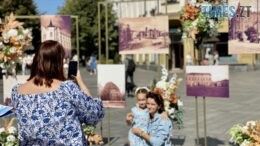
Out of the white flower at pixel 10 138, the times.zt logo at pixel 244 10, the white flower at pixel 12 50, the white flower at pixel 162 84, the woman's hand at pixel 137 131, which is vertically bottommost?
the white flower at pixel 10 138

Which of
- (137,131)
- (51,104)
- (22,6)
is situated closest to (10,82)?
(137,131)

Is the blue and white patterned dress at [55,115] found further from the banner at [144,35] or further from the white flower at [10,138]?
the banner at [144,35]

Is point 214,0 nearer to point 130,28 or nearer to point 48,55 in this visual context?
point 130,28

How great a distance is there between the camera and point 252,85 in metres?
27.2

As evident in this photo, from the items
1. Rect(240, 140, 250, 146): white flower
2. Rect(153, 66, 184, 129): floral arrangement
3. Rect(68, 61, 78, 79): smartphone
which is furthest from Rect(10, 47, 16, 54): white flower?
Rect(68, 61, 78, 79): smartphone

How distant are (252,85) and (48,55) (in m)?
23.7

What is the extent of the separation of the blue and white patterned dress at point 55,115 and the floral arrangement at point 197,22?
17.7 feet

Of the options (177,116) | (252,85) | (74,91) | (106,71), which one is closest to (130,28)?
(106,71)

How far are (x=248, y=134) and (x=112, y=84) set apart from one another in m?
3.30

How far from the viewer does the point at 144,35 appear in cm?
1012

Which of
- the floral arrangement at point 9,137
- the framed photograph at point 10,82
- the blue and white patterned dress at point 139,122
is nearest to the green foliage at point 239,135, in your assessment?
the blue and white patterned dress at point 139,122

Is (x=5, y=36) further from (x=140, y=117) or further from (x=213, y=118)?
(x=213, y=118)

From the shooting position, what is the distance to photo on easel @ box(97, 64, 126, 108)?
9.65 meters

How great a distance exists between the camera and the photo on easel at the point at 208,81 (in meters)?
8.90
